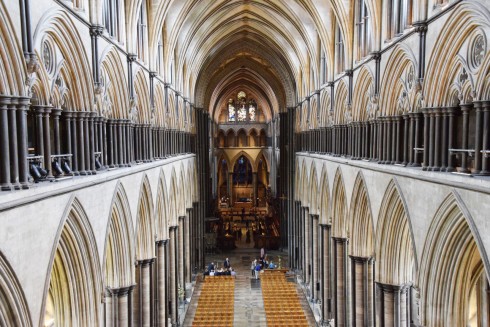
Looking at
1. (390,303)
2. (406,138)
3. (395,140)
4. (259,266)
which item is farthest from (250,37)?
(390,303)

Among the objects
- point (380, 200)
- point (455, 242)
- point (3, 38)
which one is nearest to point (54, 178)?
point (3, 38)

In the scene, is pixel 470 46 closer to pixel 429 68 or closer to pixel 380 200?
pixel 429 68

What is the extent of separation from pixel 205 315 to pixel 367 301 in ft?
29.6

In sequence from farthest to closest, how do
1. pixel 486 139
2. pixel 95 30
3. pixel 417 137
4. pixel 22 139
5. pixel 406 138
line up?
1. pixel 406 138
2. pixel 417 137
3. pixel 95 30
4. pixel 486 139
5. pixel 22 139

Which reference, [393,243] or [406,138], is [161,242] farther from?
[406,138]

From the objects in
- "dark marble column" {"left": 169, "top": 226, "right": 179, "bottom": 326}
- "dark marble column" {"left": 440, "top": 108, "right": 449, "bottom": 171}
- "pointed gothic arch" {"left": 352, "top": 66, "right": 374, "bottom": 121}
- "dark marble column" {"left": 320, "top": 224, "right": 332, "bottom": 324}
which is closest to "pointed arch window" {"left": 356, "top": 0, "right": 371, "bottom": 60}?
Result: "pointed gothic arch" {"left": 352, "top": 66, "right": 374, "bottom": 121}

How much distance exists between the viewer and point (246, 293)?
27.1 meters

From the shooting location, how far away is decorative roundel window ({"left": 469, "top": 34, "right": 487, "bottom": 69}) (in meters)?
8.04

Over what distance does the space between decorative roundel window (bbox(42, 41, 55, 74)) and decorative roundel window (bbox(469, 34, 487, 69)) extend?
7788mm

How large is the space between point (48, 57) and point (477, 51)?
25.9 ft

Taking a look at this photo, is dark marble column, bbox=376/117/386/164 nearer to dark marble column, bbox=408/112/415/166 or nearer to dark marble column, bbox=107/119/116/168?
dark marble column, bbox=408/112/415/166

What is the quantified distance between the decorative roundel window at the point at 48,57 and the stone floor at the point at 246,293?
16355 millimetres

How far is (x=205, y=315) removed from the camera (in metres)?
22.3

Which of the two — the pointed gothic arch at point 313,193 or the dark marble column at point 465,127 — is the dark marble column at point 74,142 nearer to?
the dark marble column at point 465,127
